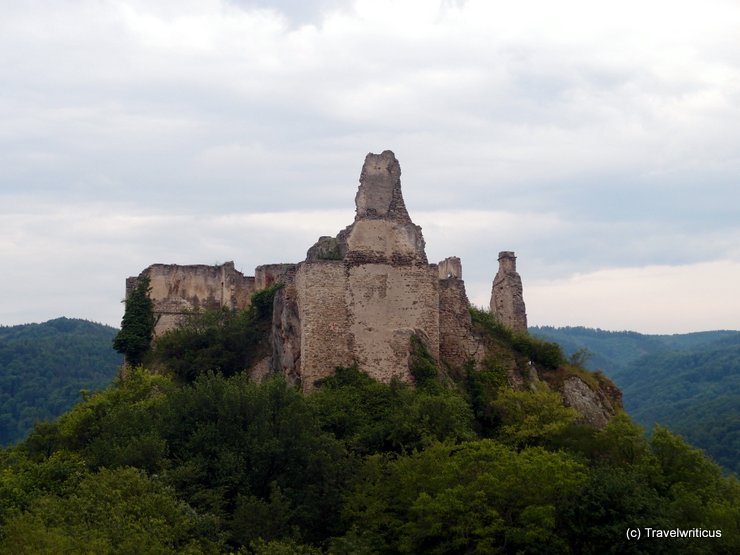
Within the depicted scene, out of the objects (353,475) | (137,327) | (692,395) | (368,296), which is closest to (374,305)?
(368,296)

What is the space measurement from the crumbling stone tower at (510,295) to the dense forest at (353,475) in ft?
22.2

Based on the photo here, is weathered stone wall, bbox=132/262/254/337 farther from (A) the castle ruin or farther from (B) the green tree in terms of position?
(A) the castle ruin

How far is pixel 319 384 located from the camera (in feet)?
112

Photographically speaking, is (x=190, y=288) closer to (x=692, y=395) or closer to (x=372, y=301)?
(x=372, y=301)

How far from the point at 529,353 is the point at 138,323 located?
13.8 m

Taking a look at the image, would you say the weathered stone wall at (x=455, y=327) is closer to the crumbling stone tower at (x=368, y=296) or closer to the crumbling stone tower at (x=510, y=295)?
the crumbling stone tower at (x=368, y=296)

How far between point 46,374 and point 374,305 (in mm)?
73441

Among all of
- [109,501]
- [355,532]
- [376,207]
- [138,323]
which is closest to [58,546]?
[109,501]

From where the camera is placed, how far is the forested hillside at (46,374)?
92188 millimetres

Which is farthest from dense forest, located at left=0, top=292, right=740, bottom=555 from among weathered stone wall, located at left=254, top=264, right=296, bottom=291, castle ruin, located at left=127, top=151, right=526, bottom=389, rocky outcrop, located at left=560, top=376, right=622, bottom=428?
weathered stone wall, located at left=254, top=264, right=296, bottom=291

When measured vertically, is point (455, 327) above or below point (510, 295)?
below

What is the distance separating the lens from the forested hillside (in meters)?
92.2

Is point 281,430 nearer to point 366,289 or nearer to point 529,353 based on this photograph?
point 366,289

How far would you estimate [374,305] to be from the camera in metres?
34.7
